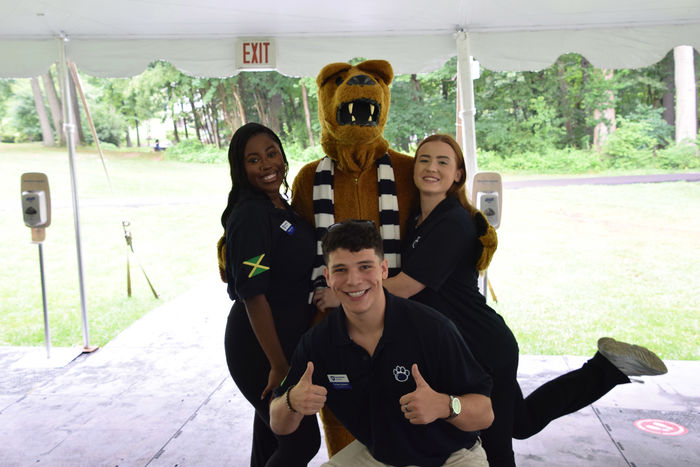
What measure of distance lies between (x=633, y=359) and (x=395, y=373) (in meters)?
1.22

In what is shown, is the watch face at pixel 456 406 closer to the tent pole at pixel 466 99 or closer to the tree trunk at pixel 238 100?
the tent pole at pixel 466 99

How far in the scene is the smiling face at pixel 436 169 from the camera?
69.9 inches

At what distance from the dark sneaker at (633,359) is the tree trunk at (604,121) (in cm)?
1105

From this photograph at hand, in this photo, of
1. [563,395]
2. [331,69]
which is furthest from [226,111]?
[563,395]

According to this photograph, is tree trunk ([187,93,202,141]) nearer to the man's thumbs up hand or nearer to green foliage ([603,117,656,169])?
green foliage ([603,117,656,169])

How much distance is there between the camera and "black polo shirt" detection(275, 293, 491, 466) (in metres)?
1.43

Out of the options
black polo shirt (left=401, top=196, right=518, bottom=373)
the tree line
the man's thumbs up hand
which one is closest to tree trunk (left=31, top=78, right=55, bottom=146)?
the tree line

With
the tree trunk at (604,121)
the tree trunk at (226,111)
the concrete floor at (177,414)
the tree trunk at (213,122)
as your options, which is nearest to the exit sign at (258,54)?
the concrete floor at (177,414)

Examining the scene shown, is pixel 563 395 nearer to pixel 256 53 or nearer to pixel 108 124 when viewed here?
pixel 256 53

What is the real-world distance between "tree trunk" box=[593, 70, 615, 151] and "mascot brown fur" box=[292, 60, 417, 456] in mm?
11525

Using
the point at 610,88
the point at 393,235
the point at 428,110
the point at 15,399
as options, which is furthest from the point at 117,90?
the point at 393,235

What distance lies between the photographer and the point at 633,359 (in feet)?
7.05

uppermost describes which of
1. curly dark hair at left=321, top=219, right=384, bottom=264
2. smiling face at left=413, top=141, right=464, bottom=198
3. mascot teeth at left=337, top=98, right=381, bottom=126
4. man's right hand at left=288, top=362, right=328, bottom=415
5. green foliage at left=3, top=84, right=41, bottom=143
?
green foliage at left=3, top=84, right=41, bottom=143

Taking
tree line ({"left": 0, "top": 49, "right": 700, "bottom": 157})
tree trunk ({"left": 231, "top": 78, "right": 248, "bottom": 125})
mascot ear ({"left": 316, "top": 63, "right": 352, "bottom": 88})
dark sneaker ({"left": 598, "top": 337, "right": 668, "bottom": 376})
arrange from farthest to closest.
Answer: tree trunk ({"left": 231, "top": 78, "right": 248, "bottom": 125}) < tree line ({"left": 0, "top": 49, "right": 700, "bottom": 157}) < dark sneaker ({"left": 598, "top": 337, "right": 668, "bottom": 376}) < mascot ear ({"left": 316, "top": 63, "right": 352, "bottom": 88})
